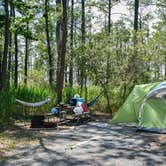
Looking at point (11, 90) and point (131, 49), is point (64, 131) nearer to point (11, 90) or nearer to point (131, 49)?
point (11, 90)

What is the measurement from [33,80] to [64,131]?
2069 cm

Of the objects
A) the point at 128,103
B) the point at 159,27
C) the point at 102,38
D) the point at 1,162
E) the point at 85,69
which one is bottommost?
the point at 1,162

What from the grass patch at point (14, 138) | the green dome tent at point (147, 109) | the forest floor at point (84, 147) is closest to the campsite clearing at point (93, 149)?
the forest floor at point (84, 147)

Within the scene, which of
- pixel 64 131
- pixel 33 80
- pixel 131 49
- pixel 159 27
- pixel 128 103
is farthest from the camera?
pixel 33 80

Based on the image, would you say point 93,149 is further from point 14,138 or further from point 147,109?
point 147,109

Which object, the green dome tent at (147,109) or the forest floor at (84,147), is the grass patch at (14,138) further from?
the green dome tent at (147,109)

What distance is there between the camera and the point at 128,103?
11.8 m

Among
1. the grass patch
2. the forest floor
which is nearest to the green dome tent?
the forest floor

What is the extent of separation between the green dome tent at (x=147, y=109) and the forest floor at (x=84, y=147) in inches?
17.6

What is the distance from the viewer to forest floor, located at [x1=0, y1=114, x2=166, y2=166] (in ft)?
21.2

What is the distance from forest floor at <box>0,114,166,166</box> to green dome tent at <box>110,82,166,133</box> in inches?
17.6

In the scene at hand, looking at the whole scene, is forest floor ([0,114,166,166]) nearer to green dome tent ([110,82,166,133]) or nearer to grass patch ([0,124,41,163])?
grass patch ([0,124,41,163])

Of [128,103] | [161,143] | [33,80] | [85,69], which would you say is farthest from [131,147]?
[33,80]

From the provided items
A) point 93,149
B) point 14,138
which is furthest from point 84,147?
point 14,138
